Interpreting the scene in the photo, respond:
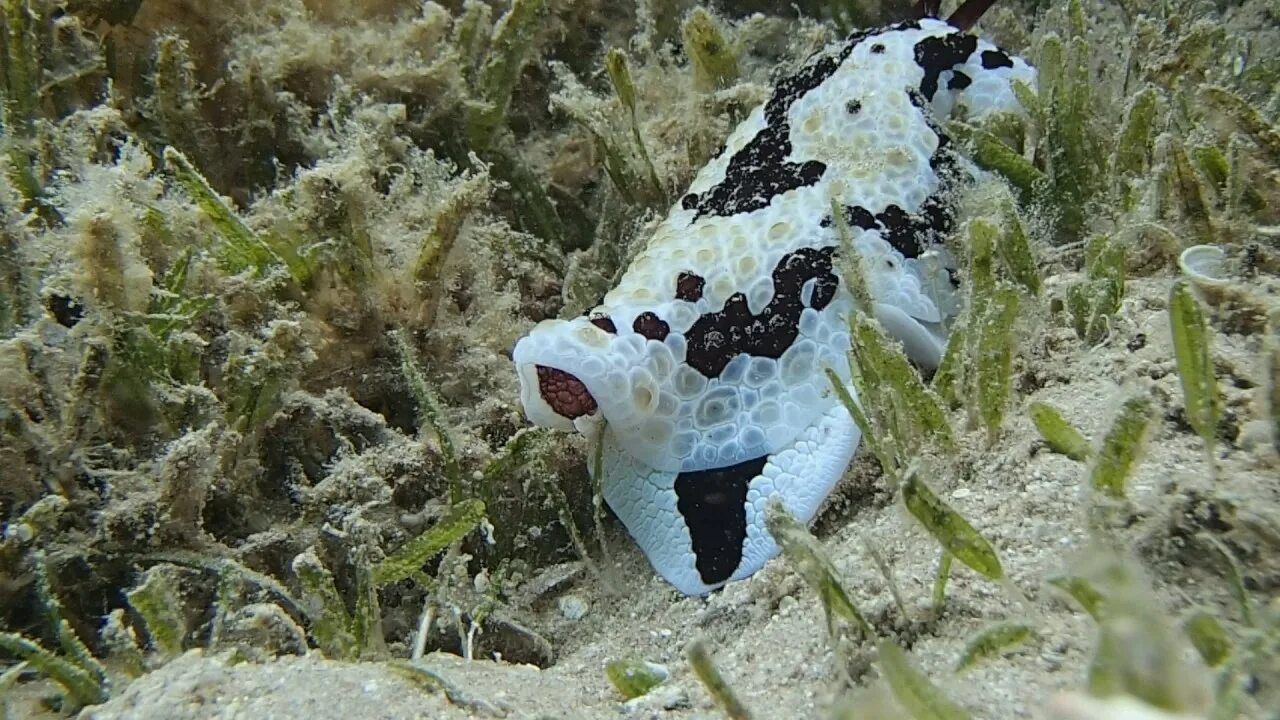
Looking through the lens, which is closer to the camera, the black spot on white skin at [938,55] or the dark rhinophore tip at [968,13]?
the black spot on white skin at [938,55]

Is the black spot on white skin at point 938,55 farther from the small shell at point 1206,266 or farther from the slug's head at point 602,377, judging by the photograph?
the slug's head at point 602,377

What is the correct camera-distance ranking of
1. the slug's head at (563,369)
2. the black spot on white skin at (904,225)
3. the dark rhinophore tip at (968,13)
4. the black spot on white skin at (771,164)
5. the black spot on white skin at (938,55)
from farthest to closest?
the dark rhinophore tip at (968,13) < the black spot on white skin at (938,55) < the black spot on white skin at (771,164) < the black spot on white skin at (904,225) < the slug's head at (563,369)

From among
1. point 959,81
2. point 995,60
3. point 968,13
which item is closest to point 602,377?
point 959,81

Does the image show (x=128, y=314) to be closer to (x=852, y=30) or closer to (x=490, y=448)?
(x=490, y=448)

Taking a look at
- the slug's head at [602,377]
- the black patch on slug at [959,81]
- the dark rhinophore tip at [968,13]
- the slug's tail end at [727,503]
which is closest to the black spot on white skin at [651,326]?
the slug's head at [602,377]

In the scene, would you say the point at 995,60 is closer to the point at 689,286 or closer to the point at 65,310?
the point at 689,286

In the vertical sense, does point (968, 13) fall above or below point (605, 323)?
above

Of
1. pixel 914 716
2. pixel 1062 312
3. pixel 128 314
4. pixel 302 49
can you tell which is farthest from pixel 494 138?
pixel 914 716
